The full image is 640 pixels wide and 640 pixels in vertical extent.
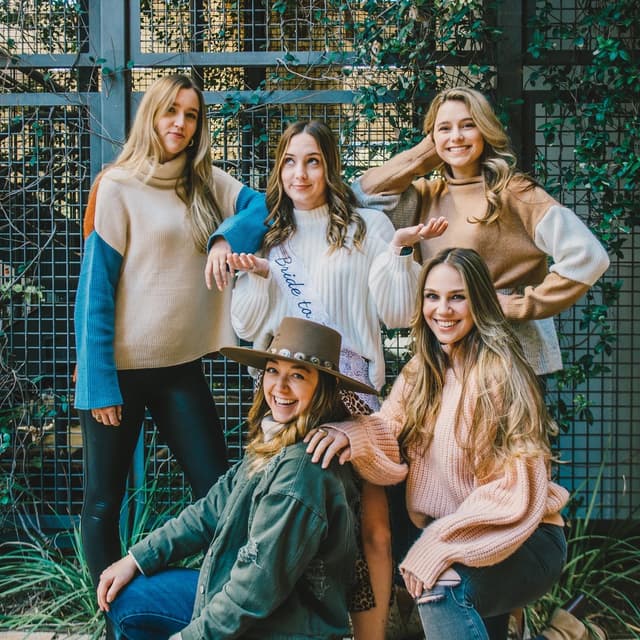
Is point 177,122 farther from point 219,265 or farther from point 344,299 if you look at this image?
point 344,299

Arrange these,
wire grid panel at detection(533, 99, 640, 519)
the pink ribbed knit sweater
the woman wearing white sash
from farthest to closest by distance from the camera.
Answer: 1. wire grid panel at detection(533, 99, 640, 519)
2. the woman wearing white sash
3. the pink ribbed knit sweater

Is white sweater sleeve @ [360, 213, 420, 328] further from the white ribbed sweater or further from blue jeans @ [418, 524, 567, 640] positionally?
blue jeans @ [418, 524, 567, 640]

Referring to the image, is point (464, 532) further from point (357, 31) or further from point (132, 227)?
point (357, 31)

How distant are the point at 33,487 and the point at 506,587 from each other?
2738mm

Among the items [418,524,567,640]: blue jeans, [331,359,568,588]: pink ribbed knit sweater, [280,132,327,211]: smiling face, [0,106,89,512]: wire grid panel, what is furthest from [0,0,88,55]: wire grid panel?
[418,524,567,640]: blue jeans

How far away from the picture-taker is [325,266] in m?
2.61

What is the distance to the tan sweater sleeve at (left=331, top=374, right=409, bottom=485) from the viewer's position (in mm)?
2191

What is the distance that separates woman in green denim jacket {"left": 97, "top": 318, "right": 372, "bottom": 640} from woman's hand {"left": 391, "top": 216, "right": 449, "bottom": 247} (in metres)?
0.41

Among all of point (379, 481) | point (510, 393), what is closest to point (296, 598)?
point (379, 481)

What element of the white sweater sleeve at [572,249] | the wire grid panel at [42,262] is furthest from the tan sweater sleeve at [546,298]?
the wire grid panel at [42,262]

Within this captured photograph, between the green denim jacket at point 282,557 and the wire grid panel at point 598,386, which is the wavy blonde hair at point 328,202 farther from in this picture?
the wire grid panel at point 598,386

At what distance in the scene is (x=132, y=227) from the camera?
272cm

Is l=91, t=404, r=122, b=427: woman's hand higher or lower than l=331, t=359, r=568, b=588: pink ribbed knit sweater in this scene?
higher

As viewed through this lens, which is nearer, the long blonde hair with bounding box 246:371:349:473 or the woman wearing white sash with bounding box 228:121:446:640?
the long blonde hair with bounding box 246:371:349:473
